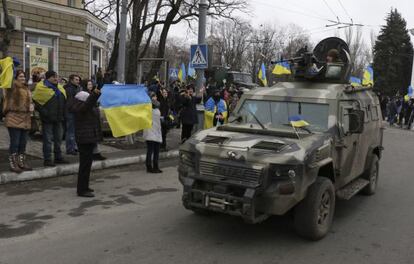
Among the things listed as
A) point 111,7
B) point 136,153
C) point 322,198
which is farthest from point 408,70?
point 322,198

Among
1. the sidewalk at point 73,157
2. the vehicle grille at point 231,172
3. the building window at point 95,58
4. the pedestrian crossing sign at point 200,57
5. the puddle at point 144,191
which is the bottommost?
the puddle at point 144,191

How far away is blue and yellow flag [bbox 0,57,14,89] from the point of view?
26.1 feet

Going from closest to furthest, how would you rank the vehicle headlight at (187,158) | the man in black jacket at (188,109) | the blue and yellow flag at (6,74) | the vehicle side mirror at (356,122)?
the vehicle headlight at (187,158)
the vehicle side mirror at (356,122)
the blue and yellow flag at (6,74)
the man in black jacket at (188,109)

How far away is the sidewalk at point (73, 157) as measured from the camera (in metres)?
8.35

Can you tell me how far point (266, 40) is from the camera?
5853cm

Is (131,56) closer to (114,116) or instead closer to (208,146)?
(114,116)

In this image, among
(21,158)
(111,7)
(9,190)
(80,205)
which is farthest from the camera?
(111,7)

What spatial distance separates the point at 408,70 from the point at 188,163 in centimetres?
5900

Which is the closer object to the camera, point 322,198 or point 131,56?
point 322,198

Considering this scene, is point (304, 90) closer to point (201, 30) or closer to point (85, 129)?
point (85, 129)

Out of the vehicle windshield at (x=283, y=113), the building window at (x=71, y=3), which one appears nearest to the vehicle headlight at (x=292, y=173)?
the vehicle windshield at (x=283, y=113)

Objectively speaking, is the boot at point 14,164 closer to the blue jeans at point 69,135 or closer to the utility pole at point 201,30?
the blue jeans at point 69,135

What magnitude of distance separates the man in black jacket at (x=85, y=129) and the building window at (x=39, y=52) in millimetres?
13569

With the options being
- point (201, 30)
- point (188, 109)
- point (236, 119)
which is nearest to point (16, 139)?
point (236, 119)
